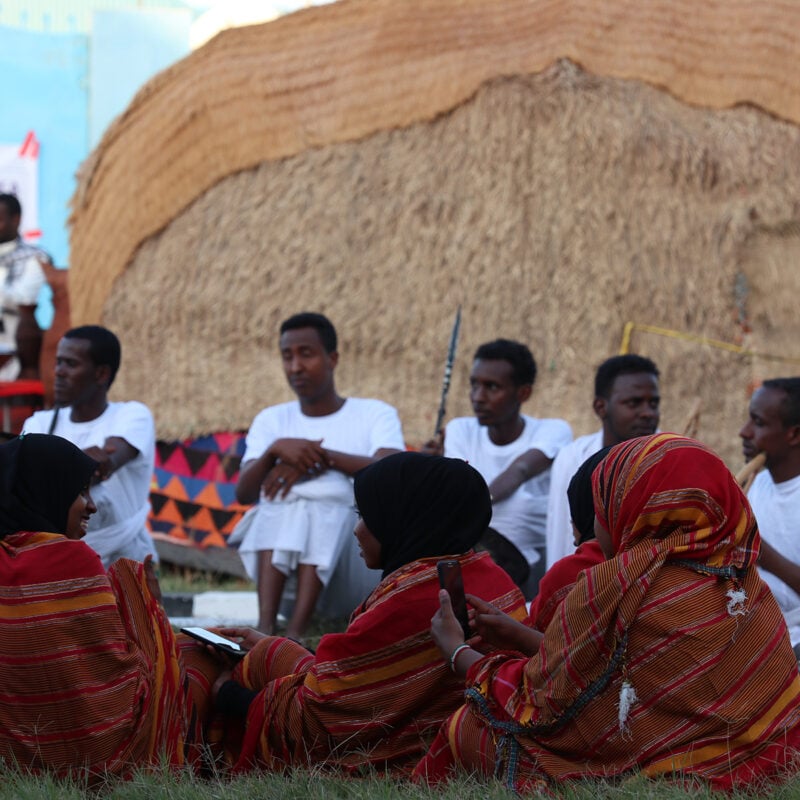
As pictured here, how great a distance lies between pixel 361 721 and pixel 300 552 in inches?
94.6

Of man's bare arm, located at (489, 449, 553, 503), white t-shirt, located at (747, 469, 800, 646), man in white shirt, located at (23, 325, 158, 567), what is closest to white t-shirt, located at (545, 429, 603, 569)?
man's bare arm, located at (489, 449, 553, 503)

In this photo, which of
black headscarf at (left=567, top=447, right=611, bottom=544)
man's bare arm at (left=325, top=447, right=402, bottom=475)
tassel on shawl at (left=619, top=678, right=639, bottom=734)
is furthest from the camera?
man's bare arm at (left=325, top=447, right=402, bottom=475)

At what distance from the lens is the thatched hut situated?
7211mm

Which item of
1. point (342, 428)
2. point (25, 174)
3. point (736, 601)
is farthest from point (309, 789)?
point (25, 174)

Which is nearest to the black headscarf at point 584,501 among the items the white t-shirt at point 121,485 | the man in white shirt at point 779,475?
the man in white shirt at point 779,475

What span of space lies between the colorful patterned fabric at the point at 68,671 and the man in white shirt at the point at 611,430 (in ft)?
8.80

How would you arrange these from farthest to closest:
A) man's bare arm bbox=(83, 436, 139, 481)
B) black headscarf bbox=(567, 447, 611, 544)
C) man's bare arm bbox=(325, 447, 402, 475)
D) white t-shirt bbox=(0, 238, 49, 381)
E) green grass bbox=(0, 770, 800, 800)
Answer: white t-shirt bbox=(0, 238, 49, 381) → man's bare arm bbox=(325, 447, 402, 475) → man's bare arm bbox=(83, 436, 139, 481) → black headscarf bbox=(567, 447, 611, 544) → green grass bbox=(0, 770, 800, 800)

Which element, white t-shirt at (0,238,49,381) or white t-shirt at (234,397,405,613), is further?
white t-shirt at (0,238,49,381)

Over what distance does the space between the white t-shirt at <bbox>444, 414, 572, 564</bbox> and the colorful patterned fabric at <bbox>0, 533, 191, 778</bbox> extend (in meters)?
2.86

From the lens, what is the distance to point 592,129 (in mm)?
7277

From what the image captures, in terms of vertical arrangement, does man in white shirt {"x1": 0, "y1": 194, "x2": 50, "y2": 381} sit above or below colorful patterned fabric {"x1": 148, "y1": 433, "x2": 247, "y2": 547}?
above

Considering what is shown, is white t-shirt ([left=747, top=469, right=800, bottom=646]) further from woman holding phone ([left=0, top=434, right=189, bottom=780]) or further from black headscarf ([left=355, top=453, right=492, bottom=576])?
woman holding phone ([left=0, top=434, right=189, bottom=780])

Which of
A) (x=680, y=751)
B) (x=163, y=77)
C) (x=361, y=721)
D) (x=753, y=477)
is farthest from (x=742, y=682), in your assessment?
(x=163, y=77)

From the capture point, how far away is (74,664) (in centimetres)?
319
